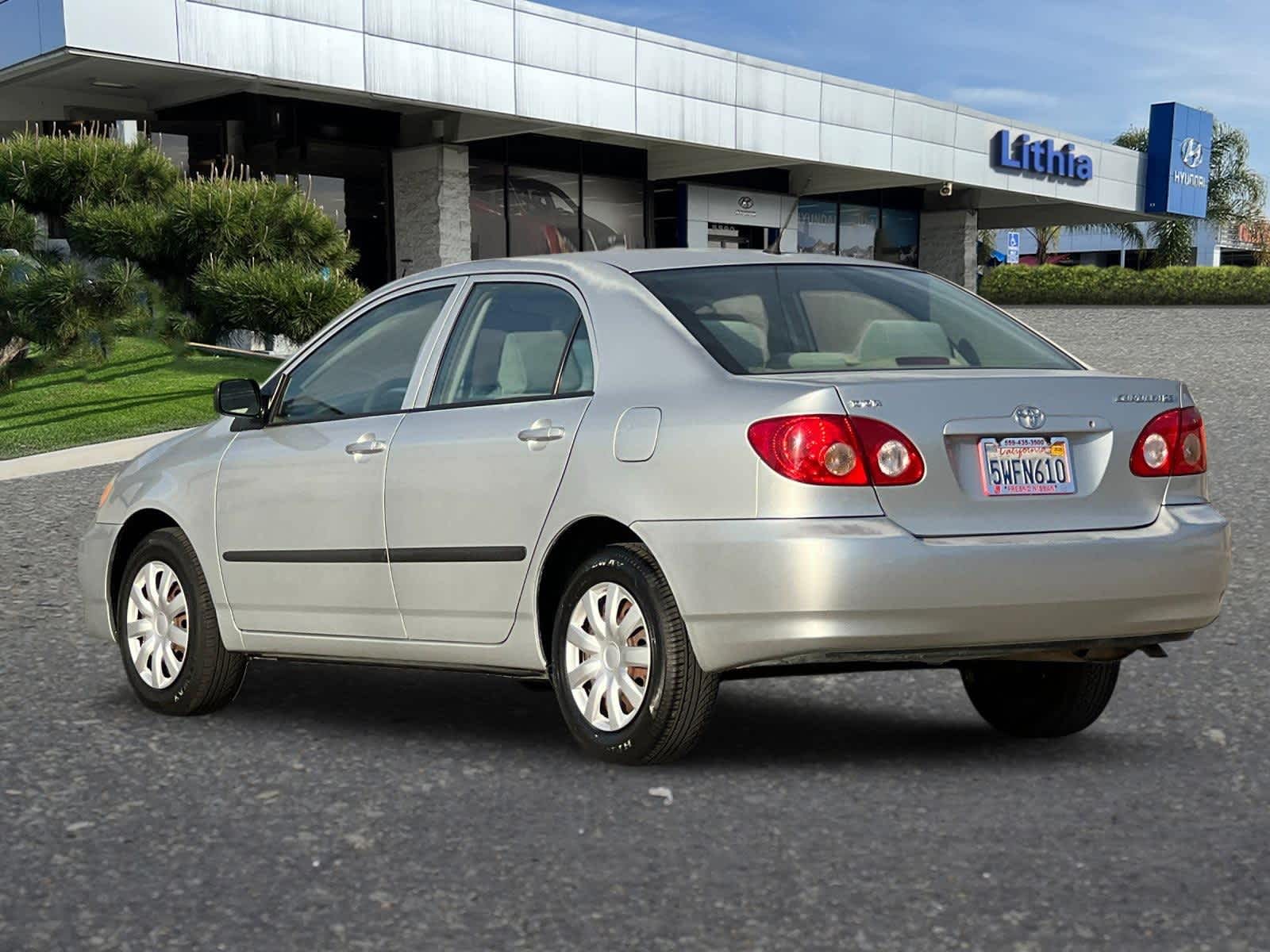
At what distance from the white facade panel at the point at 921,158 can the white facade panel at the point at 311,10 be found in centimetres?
1594

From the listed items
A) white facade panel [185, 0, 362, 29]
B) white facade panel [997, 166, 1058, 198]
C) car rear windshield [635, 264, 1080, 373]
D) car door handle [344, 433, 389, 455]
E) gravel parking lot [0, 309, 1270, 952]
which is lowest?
gravel parking lot [0, 309, 1270, 952]

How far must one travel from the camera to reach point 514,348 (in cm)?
568

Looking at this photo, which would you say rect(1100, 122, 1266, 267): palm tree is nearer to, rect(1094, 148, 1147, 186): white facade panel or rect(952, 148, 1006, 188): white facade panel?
rect(1094, 148, 1147, 186): white facade panel

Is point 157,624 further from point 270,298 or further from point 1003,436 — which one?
point 270,298

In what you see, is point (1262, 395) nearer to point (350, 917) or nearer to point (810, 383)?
point (810, 383)

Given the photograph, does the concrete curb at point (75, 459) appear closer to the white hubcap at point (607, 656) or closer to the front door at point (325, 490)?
the front door at point (325, 490)

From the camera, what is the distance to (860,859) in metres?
4.21

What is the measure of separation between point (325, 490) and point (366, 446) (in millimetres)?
241

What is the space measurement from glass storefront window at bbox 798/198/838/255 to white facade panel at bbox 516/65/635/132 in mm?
11393

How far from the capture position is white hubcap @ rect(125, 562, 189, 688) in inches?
248

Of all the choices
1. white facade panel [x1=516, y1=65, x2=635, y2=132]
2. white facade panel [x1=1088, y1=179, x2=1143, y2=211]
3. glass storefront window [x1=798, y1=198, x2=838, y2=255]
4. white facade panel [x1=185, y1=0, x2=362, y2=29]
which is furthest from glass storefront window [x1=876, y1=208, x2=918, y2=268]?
white facade panel [x1=185, y1=0, x2=362, y2=29]

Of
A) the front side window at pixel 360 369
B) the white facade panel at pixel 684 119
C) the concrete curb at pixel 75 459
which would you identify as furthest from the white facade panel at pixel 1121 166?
the front side window at pixel 360 369

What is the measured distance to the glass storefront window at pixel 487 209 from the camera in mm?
30766

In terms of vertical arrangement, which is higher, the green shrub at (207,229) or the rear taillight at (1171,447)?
the green shrub at (207,229)
